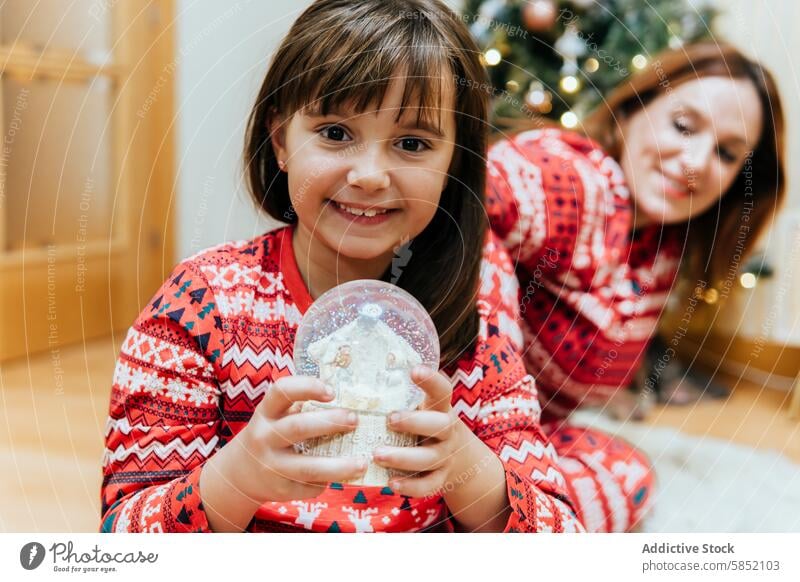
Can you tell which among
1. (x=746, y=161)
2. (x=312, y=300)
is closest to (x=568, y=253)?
(x=746, y=161)

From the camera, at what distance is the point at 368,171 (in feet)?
1.51

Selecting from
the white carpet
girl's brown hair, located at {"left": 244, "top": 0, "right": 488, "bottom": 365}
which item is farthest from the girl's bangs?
the white carpet

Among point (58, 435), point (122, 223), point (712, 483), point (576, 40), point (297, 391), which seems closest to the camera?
point (297, 391)

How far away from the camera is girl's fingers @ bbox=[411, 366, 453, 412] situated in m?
0.41

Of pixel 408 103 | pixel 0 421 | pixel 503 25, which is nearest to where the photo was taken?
pixel 408 103

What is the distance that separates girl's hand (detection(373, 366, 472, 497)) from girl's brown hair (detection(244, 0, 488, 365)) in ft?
0.32

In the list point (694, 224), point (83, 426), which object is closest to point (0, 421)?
point (83, 426)

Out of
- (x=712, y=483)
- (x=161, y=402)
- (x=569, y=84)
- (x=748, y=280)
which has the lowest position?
(x=712, y=483)

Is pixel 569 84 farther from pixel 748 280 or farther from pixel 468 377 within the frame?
pixel 468 377

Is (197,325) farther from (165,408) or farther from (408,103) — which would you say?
(408,103)

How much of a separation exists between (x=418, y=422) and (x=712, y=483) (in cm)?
69

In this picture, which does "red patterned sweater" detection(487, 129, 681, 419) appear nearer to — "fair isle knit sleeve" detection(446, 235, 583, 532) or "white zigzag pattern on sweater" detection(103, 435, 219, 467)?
"fair isle knit sleeve" detection(446, 235, 583, 532)

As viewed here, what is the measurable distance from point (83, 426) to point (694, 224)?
0.71m

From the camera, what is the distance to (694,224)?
0.92 m
